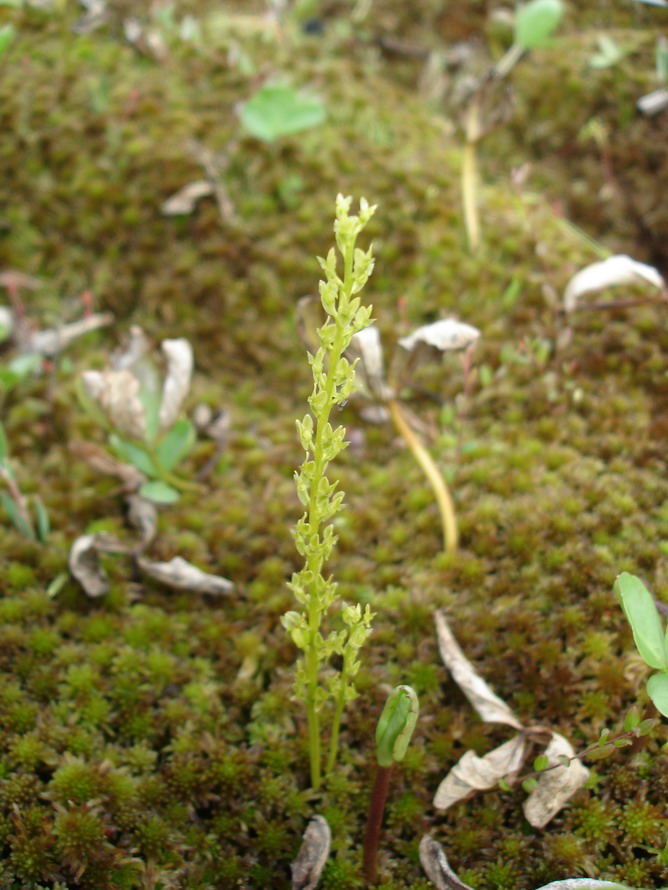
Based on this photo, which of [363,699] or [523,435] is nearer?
[363,699]

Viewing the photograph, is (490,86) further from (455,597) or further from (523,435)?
(455,597)

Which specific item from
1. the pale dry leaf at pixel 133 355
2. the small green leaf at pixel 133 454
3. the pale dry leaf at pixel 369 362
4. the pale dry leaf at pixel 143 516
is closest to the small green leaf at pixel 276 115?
the pale dry leaf at pixel 133 355

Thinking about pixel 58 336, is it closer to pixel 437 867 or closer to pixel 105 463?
pixel 105 463

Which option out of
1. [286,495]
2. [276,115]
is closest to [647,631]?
[286,495]

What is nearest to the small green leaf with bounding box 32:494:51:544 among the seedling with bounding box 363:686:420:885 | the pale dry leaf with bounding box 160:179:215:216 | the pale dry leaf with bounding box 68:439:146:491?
the pale dry leaf with bounding box 68:439:146:491

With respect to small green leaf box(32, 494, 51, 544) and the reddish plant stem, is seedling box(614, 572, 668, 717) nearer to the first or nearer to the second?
the reddish plant stem

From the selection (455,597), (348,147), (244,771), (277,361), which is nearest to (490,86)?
(348,147)
